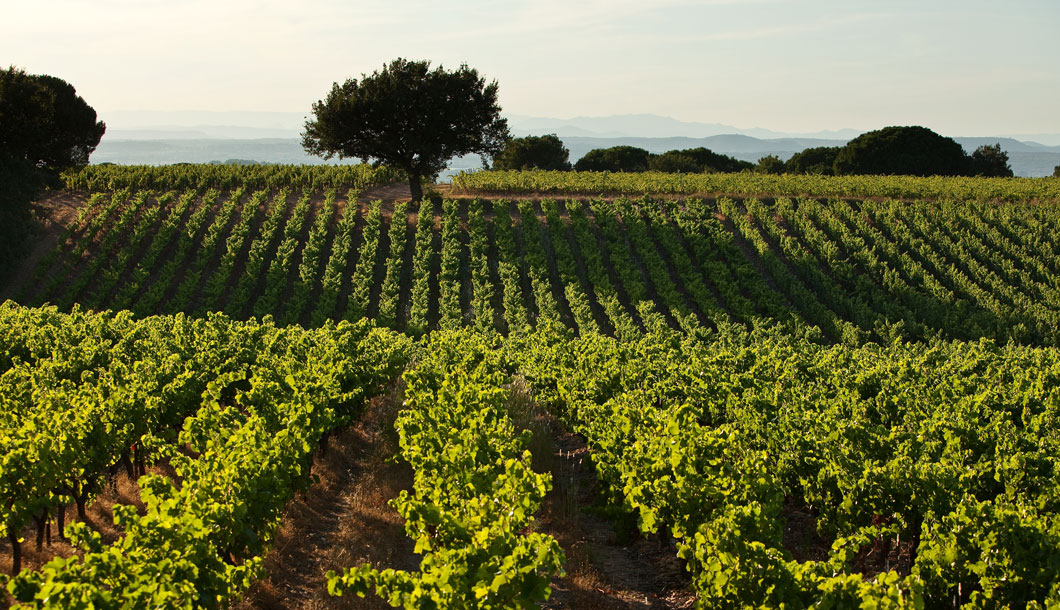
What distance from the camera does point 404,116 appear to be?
38.4 m

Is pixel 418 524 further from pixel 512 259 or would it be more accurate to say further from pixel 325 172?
pixel 325 172

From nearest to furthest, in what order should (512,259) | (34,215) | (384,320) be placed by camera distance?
(384,320) < (512,259) < (34,215)

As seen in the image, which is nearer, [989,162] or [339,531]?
[339,531]

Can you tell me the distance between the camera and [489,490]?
31.7 ft

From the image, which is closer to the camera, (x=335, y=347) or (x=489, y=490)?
(x=489, y=490)

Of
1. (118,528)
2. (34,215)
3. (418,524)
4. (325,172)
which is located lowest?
(118,528)

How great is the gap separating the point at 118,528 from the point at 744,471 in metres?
9.12

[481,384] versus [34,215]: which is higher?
[34,215]

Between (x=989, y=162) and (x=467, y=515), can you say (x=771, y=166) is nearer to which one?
(x=989, y=162)

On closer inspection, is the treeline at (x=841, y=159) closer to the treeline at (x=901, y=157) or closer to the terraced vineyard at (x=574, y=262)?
the treeline at (x=901, y=157)

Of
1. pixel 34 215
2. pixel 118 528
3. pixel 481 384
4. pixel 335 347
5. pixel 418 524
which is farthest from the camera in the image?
pixel 34 215

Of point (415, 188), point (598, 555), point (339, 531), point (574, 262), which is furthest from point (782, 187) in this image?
point (339, 531)

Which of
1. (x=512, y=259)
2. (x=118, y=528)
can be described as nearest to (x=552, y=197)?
(x=512, y=259)

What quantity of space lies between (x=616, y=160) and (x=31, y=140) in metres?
50.8
